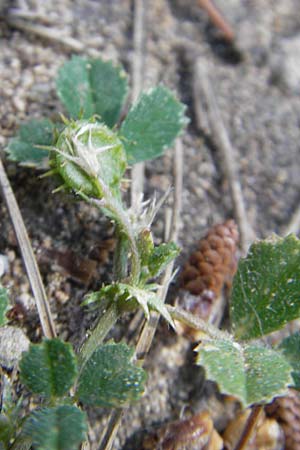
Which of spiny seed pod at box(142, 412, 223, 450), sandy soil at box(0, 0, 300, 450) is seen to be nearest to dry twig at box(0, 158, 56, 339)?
sandy soil at box(0, 0, 300, 450)

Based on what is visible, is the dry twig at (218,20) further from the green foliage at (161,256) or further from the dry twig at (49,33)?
the green foliage at (161,256)

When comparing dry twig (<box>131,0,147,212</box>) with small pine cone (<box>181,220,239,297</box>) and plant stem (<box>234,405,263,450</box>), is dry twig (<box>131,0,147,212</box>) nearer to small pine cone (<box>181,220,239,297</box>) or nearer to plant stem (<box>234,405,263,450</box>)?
small pine cone (<box>181,220,239,297</box>)

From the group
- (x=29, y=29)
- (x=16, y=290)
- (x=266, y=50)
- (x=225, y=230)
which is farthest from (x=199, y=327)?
(x=266, y=50)

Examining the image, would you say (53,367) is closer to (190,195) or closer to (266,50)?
(190,195)

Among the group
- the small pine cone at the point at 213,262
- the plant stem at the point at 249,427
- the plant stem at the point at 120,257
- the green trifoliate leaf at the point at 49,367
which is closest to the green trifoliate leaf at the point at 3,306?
the green trifoliate leaf at the point at 49,367

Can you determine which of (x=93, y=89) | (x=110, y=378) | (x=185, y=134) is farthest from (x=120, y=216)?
(x=185, y=134)
